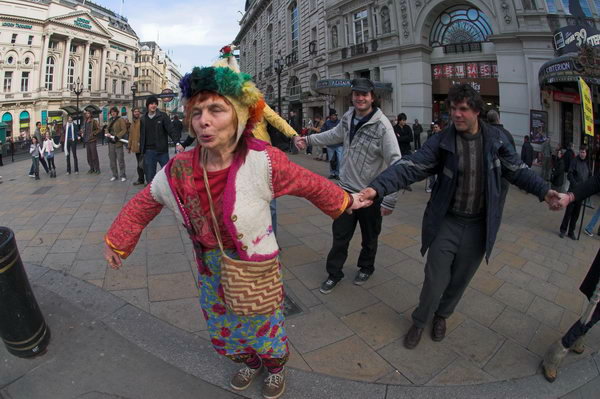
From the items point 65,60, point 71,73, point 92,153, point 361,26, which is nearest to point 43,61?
point 65,60

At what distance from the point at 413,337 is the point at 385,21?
22931 mm

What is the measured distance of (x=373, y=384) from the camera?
213 cm

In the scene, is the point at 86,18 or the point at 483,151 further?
the point at 86,18

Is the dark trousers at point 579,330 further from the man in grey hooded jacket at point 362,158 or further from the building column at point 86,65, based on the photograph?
the building column at point 86,65

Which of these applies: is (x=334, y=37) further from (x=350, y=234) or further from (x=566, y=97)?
(x=350, y=234)

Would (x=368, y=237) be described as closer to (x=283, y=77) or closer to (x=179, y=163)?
(x=179, y=163)

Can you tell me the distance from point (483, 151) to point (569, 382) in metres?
1.75

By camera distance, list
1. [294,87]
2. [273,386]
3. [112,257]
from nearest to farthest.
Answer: [112,257] → [273,386] → [294,87]

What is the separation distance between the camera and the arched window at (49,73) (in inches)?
1987

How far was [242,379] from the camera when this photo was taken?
6.74 feet

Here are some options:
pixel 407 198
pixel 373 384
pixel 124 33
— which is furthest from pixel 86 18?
pixel 373 384

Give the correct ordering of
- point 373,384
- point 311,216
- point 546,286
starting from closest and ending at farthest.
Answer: point 373,384, point 546,286, point 311,216

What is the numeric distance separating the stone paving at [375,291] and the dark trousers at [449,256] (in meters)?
0.40

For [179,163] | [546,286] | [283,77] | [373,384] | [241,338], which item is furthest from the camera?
[283,77]
